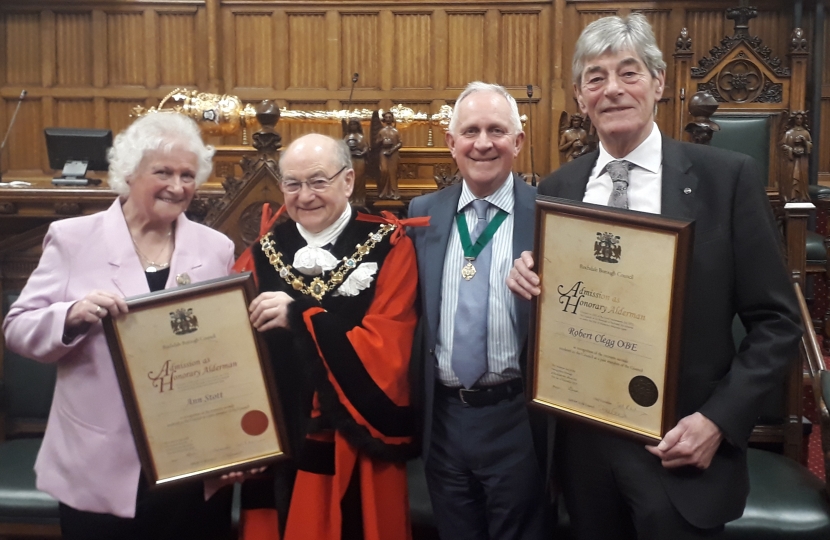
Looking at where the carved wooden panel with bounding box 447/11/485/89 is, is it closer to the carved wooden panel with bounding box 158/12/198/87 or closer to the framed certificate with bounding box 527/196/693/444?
the carved wooden panel with bounding box 158/12/198/87

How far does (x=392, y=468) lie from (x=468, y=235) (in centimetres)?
65

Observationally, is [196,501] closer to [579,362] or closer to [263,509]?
[263,509]

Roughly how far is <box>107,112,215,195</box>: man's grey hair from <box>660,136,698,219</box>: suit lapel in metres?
1.15

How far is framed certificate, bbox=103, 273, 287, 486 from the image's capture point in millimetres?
1654


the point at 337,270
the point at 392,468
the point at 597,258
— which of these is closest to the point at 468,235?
the point at 337,270

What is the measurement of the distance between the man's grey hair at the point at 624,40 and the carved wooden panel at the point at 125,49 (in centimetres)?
555

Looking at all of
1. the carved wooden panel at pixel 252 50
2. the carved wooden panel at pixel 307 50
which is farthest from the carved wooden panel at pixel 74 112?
the carved wooden panel at pixel 307 50

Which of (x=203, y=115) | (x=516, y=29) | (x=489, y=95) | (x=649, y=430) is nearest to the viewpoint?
(x=649, y=430)

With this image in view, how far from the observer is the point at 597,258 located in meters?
1.46

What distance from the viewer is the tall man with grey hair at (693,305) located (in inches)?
56.6

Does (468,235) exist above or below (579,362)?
above

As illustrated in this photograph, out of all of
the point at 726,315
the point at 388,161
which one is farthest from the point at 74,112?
the point at 726,315

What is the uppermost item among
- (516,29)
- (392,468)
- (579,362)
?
(516,29)

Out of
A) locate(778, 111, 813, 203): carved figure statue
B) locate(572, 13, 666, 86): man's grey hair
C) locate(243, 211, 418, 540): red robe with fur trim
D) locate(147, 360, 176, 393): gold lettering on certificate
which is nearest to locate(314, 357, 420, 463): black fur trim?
locate(243, 211, 418, 540): red robe with fur trim
